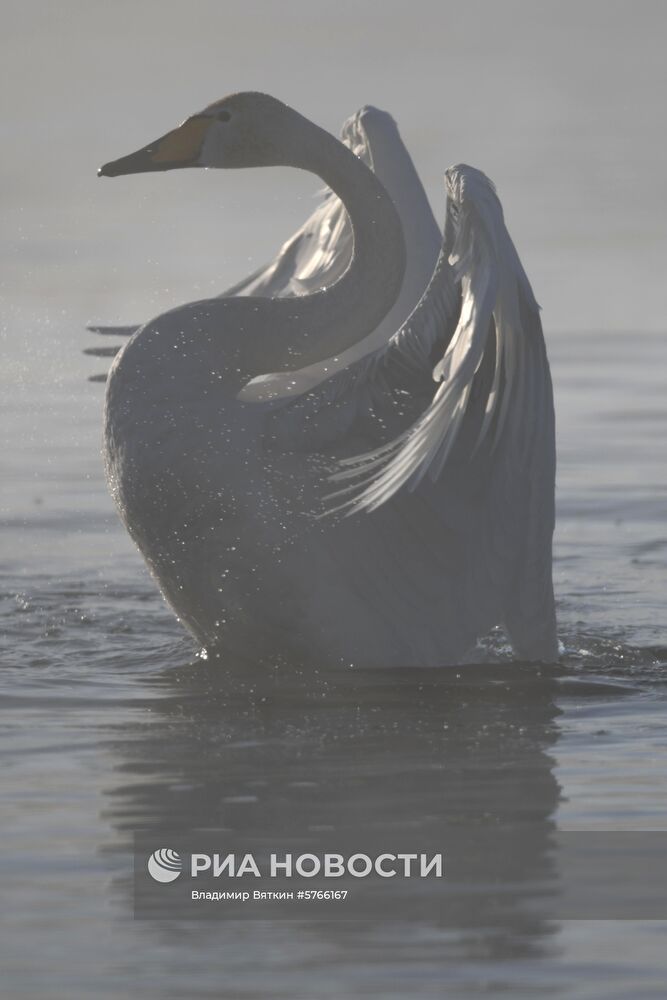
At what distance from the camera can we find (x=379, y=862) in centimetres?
511

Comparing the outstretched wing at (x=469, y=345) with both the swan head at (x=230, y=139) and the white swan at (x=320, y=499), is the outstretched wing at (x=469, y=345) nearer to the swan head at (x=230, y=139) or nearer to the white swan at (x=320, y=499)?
the white swan at (x=320, y=499)

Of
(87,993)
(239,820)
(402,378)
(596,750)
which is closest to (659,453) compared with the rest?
(402,378)

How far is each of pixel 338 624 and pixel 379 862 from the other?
2.16m

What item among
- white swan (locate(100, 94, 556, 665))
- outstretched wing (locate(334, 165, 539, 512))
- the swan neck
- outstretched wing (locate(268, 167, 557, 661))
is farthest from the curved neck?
outstretched wing (locate(334, 165, 539, 512))

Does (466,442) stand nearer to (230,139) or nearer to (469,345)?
(469,345)

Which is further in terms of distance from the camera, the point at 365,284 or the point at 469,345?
the point at 365,284

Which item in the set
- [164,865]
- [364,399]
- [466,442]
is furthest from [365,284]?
[164,865]

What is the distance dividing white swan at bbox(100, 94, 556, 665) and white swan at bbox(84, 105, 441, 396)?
96 centimetres

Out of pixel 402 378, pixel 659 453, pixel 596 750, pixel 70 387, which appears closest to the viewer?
pixel 596 750

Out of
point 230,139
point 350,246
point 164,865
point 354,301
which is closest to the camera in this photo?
point 164,865

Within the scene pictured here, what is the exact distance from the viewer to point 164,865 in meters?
5.08

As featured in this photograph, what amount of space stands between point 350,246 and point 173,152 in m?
1.09

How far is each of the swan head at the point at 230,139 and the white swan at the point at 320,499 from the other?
0.75 meters

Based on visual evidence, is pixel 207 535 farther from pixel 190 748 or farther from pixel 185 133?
pixel 185 133
